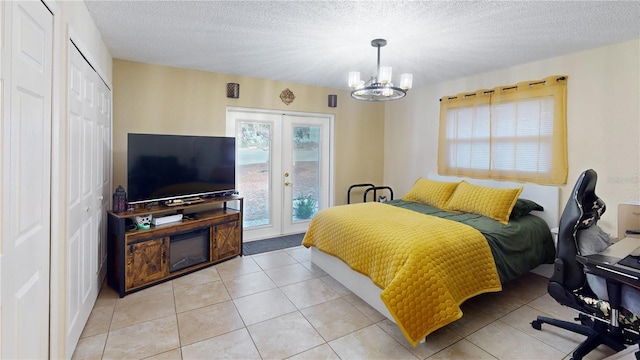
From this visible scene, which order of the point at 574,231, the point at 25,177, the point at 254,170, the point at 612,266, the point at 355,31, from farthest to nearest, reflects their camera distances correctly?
the point at 254,170 < the point at 355,31 < the point at 574,231 < the point at 612,266 < the point at 25,177

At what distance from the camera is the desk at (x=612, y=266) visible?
1493 millimetres

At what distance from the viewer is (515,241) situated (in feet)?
9.07

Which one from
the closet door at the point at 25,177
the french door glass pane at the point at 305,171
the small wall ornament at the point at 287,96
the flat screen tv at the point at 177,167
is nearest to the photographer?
the closet door at the point at 25,177

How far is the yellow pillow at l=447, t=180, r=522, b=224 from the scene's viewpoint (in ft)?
10.2

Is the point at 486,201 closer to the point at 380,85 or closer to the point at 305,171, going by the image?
the point at 380,85

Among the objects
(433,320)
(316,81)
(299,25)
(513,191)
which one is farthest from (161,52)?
(513,191)

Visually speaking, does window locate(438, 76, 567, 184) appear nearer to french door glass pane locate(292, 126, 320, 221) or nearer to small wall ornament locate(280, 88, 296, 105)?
french door glass pane locate(292, 126, 320, 221)

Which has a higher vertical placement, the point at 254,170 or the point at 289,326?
the point at 254,170

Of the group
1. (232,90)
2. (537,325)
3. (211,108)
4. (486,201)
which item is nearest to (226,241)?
(211,108)

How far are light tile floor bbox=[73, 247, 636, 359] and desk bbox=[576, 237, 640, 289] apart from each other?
0.74 m

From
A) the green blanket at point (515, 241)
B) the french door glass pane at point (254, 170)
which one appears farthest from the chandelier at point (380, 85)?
the french door glass pane at point (254, 170)

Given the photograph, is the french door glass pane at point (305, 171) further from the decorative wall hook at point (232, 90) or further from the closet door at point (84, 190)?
the closet door at point (84, 190)

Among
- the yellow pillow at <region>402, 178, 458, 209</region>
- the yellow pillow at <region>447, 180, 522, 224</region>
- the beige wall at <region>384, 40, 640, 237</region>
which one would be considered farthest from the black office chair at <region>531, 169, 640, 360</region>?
the yellow pillow at <region>402, 178, 458, 209</region>

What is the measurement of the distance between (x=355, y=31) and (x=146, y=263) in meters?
2.86
